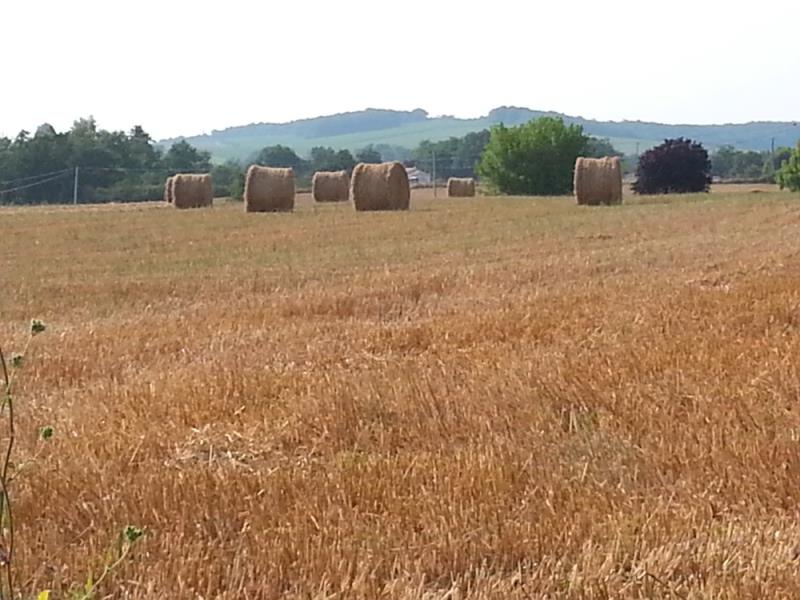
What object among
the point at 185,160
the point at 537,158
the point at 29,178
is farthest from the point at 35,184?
the point at 537,158

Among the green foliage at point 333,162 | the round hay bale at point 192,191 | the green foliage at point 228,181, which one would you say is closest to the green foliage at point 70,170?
the green foliage at point 228,181

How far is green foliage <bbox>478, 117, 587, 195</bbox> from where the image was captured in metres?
69.7

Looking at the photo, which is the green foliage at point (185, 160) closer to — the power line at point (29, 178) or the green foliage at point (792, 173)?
the power line at point (29, 178)

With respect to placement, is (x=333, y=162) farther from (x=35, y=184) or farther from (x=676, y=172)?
(x=676, y=172)

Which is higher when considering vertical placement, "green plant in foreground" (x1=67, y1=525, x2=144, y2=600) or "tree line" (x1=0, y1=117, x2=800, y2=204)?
"tree line" (x1=0, y1=117, x2=800, y2=204)

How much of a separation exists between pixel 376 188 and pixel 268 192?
12.6 ft

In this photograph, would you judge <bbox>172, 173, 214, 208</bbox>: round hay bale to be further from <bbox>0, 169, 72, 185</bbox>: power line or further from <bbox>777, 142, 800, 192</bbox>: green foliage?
<bbox>0, 169, 72, 185</bbox>: power line

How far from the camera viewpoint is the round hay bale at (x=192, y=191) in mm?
42531

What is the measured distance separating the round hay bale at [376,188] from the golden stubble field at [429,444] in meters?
25.9

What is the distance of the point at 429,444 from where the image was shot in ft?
16.1

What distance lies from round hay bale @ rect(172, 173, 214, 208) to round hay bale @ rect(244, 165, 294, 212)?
5.83 metres

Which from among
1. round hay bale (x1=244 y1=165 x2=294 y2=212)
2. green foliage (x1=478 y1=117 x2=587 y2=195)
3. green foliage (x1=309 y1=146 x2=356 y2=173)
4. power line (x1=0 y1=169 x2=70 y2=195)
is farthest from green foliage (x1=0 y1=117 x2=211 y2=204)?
round hay bale (x1=244 y1=165 x2=294 y2=212)

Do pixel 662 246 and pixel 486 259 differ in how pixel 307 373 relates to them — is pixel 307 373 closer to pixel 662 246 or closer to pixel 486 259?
pixel 486 259

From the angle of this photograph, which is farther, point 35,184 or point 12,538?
point 35,184
